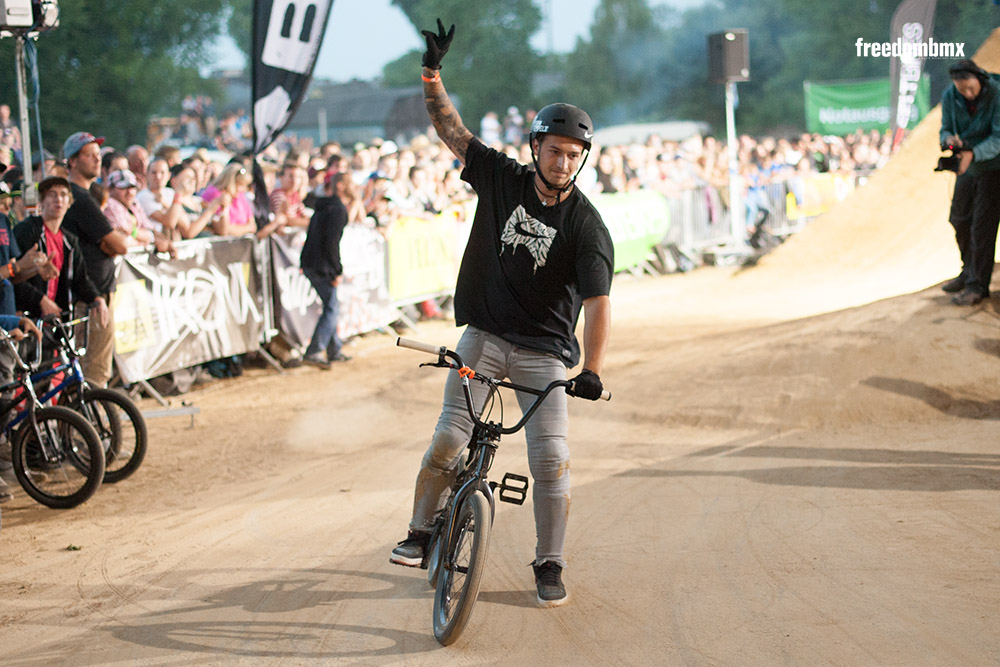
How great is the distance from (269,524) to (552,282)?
261 centimetres

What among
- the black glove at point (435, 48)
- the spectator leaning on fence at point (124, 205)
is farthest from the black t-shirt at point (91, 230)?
the black glove at point (435, 48)

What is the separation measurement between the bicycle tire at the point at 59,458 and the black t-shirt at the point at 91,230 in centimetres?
168

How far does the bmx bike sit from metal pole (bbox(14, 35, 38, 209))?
4.89m

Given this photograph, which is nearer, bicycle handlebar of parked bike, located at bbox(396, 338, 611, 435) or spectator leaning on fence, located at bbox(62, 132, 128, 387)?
bicycle handlebar of parked bike, located at bbox(396, 338, 611, 435)

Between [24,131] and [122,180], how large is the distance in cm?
117

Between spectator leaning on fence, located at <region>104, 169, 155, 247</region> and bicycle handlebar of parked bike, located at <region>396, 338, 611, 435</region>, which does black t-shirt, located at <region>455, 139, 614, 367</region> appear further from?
spectator leaning on fence, located at <region>104, 169, 155, 247</region>

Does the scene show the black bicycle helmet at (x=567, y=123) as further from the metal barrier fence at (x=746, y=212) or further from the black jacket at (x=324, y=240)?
the metal barrier fence at (x=746, y=212)

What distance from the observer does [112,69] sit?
35.3 meters

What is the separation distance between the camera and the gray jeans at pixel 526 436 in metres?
4.88

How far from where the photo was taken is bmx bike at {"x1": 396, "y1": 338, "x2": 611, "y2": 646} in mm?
4422

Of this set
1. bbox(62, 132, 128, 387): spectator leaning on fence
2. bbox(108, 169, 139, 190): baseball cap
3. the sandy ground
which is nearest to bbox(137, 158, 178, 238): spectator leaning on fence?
bbox(108, 169, 139, 190): baseball cap

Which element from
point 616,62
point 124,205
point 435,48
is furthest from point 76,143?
point 616,62

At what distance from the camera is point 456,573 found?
465 centimetres

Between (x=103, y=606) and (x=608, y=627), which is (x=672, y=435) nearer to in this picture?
(x=608, y=627)
